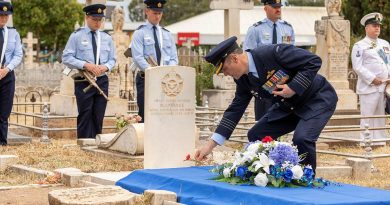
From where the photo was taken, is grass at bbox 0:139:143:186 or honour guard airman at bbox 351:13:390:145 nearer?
grass at bbox 0:139:143:186

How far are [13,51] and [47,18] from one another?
5001cm

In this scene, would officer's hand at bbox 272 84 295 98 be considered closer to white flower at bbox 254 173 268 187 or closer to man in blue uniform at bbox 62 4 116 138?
white flower at bbox 254 173 268 187

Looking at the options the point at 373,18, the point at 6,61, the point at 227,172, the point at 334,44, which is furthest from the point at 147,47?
the point at 334,44

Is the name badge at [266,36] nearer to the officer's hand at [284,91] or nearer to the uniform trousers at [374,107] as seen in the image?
the uniform trousers at [374,107]

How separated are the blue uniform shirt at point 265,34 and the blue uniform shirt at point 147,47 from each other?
1.15 metres

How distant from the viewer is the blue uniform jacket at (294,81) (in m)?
9.73

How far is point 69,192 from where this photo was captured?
9.52m

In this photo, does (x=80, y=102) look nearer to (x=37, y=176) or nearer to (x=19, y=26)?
(x=37, y=176)

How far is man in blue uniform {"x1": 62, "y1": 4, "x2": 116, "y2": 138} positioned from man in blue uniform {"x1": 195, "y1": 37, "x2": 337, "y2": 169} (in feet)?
19.8

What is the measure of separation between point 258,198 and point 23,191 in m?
3.80

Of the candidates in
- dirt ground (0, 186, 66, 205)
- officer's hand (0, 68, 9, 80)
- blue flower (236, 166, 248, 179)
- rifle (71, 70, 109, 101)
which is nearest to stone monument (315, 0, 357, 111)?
rifle (71, 70, 109, 101)

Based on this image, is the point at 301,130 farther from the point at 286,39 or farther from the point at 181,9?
the point at 181,9

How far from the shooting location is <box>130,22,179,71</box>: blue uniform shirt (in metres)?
15.1

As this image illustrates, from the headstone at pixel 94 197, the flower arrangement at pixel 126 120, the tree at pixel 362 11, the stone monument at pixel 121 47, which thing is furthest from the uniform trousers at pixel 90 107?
the tree at pixel 362 11
